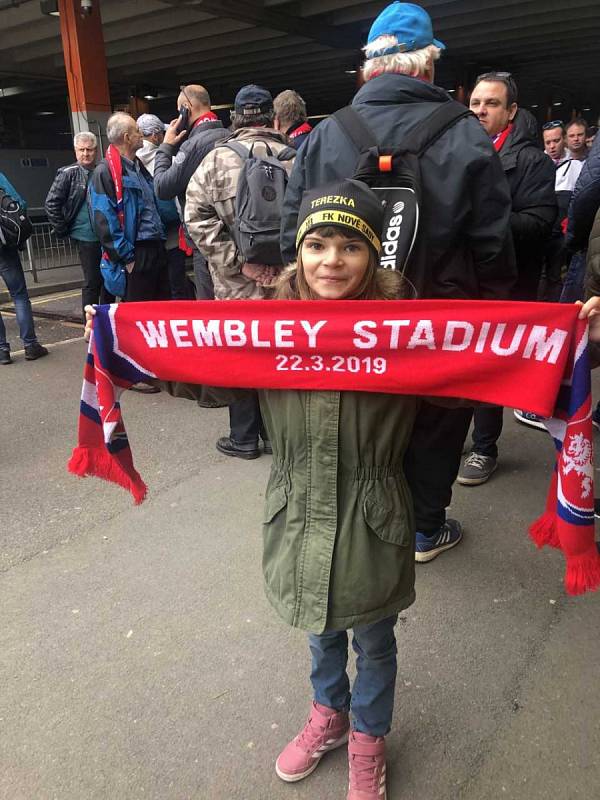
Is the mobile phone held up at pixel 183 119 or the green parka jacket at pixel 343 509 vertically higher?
the mobile phone held up at pixel 183 119

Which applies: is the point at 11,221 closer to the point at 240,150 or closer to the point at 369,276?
the point at 240,150

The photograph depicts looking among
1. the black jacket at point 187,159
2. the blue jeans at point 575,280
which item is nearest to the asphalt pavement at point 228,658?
the blue jeans at point 575,280

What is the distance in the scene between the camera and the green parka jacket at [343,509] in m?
1.72

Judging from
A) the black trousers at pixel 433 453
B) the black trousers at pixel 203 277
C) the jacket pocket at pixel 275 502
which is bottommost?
the black trousers at pixel 433 453

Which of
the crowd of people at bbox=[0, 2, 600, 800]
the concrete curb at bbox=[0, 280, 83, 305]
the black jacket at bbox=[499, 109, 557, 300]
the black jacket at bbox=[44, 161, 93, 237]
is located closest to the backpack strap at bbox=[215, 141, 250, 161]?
the crowd of people at bbox=[0, 2, 600, 800]

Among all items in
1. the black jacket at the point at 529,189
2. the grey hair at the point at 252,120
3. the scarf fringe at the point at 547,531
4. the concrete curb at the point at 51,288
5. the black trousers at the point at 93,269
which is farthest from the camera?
the concrete curb at the point at 51,288

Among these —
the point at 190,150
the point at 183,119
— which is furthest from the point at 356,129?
the point at 183,119

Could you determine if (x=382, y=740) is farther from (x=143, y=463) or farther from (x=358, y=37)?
(x=358, y=37)

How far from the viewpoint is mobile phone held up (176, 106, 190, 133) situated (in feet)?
14.4

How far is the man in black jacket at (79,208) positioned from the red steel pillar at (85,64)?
493cm

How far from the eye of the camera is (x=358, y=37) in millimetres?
13742

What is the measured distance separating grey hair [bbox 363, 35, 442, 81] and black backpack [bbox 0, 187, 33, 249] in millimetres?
4598

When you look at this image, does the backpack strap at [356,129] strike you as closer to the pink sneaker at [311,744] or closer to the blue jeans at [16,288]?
the pink sneaker at [311,744]

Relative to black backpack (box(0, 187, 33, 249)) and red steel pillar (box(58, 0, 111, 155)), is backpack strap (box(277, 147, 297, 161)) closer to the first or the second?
black backpack (box(0, 187, 33, 249))
